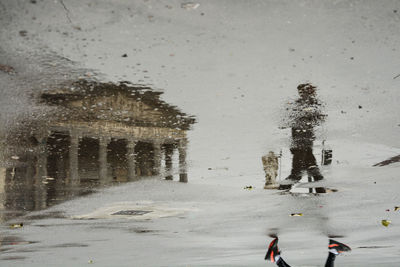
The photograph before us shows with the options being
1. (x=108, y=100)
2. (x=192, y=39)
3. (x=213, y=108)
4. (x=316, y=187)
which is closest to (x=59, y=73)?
(x=108, y=100)

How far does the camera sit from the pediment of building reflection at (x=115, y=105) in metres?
3.07

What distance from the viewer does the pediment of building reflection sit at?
307 centimetres

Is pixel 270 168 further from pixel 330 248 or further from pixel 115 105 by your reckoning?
pixel 330 248

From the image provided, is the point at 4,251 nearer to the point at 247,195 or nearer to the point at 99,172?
the point at 99,172

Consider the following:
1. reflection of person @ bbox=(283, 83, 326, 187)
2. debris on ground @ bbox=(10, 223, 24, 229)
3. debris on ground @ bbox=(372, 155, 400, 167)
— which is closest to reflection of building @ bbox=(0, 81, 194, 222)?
debris on ground @ bbox=(10, 223, 24, 229)

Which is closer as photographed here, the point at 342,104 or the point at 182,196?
the point at 342,104

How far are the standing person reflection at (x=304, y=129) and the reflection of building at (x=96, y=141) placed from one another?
1304 mm

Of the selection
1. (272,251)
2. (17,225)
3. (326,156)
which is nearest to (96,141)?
(326,156)

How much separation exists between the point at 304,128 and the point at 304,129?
31mm

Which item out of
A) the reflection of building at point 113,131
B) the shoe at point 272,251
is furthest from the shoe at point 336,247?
the reflection of building at point 113,131

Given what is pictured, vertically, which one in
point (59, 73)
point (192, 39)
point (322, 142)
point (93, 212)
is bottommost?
point (93, 212)

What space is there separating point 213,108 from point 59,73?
1631 millimetres

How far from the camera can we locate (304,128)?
4.02 meters

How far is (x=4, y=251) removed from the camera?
834cm
